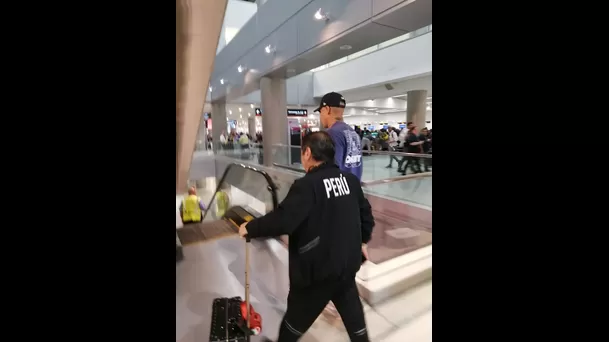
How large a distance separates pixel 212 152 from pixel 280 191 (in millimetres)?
13580

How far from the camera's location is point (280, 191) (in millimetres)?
5449

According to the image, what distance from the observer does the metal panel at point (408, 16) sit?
469cm

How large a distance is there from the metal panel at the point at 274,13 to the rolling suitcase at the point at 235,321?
6.74m

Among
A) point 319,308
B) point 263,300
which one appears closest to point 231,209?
point 263,300

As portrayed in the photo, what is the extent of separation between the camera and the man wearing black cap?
268cm

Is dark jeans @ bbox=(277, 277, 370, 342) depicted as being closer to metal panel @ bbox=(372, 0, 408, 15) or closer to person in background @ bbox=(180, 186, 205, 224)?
person in background @ bbox=(180, 186, 205, 224)

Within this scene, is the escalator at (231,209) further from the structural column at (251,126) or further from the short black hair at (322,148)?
the structural column at (251,126)

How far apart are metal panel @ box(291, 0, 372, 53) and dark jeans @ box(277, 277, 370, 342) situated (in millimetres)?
4913

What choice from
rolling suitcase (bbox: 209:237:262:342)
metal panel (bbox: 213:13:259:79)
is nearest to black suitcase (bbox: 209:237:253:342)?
rolling suitcase (bbox: 209:237:262:342)

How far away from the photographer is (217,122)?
60.1ft

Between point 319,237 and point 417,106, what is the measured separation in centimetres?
1227

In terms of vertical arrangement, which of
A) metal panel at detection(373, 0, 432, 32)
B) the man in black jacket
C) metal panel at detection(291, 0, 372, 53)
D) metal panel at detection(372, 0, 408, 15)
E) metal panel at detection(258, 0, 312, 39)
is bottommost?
the man in black jacket

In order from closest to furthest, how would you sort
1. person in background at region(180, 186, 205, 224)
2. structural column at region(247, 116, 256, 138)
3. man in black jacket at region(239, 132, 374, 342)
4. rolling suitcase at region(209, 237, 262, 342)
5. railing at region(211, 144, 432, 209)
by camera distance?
man in black jacket at region(239, 132, 374, 342), rolling suitcase at region(209, 237, 262, 342), railing at region(211, 144, 432, 209), person in background at region(180, 186, 205, 224), structural column at region(247, 116, 256, 138)
